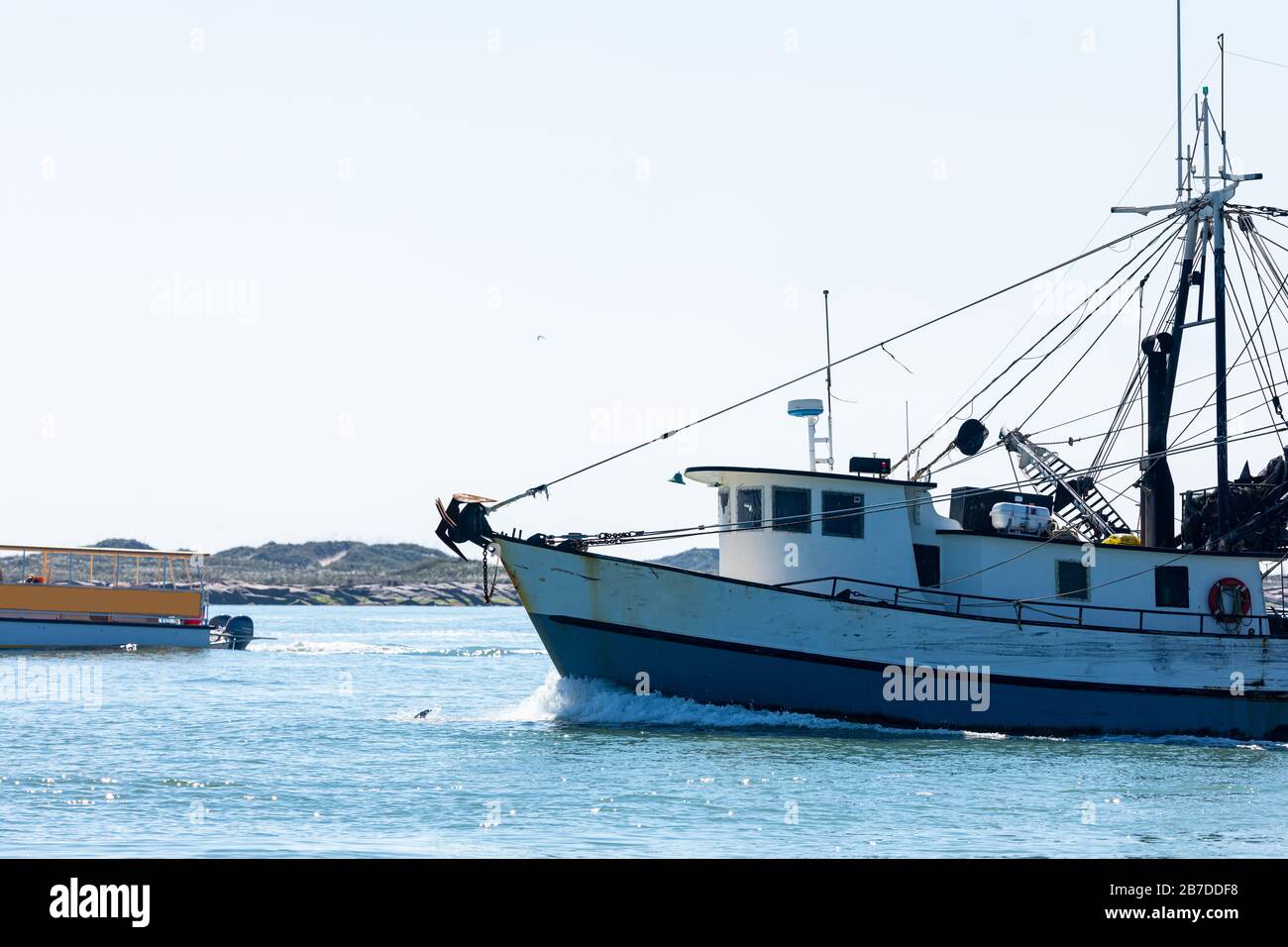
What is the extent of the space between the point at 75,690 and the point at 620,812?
87.4 feet

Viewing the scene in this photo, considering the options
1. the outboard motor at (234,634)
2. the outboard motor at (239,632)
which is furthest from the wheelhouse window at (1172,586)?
the outboard motor at (239,632)

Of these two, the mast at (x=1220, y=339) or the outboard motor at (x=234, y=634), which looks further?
the outboard motor at (x=234, y=634)

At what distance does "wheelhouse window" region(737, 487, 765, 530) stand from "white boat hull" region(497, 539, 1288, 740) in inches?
80.2

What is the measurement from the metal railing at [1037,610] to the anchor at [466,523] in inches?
218

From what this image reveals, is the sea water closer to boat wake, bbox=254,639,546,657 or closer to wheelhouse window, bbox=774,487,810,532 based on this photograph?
wheelhouse window, bbox=774,487,810,532

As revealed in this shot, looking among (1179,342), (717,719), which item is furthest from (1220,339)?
(717,719)

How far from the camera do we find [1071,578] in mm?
27578

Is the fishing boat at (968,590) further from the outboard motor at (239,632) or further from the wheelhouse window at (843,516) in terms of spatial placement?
the outboard motor at (239,632)

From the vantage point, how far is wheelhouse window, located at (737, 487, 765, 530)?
27.3 meters

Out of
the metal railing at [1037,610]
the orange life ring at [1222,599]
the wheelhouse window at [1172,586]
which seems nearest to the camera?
the metal railing at [1037,610]

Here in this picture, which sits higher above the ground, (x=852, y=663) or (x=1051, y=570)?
(x=1051, y=570)

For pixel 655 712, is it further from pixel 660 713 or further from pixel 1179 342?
pixel 1179 342

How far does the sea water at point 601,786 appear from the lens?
17.3m

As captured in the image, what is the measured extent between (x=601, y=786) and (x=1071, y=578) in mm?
11149
